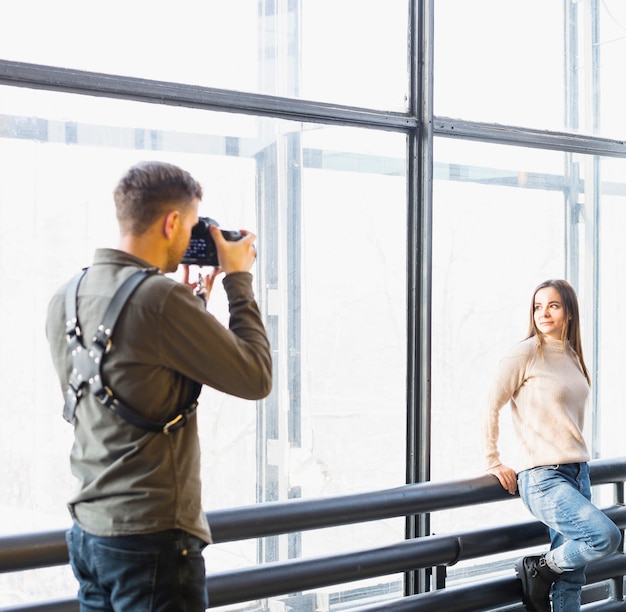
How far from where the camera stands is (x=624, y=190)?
15.8ft

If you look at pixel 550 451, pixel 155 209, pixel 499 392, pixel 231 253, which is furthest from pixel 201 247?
pixel 550 451

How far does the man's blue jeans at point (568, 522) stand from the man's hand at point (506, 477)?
24 millimetres

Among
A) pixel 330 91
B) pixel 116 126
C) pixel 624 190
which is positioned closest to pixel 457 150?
pixel 330 91

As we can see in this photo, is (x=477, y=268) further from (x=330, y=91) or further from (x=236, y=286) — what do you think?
(x=236, y=286)

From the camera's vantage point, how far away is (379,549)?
131 inches

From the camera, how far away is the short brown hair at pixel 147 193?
1933 mm

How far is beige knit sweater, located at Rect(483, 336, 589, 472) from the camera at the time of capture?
139 inches

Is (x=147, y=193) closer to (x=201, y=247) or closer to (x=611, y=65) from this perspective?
(x=201, y=247)

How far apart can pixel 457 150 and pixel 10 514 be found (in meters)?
2.43

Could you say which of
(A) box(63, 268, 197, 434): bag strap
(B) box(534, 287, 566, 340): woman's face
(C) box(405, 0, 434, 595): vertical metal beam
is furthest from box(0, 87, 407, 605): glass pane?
(A) box(63, 268, 197, 434): bag strap

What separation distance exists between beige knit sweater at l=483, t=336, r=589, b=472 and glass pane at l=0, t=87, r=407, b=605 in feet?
1.54

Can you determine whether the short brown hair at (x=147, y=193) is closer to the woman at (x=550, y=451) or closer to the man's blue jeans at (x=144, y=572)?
the man's blue jeans at (x=144, y=572)

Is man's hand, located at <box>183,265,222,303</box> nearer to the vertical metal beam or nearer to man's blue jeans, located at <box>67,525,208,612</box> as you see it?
man's blue jeans, located at <box>67,525,208,612</box>

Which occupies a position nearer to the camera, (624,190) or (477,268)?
(477,268)
